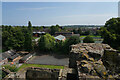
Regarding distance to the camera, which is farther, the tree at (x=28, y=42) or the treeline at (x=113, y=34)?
the tree at (x=28, y=42)

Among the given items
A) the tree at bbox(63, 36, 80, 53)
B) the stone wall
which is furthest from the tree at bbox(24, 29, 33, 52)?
the stone wall

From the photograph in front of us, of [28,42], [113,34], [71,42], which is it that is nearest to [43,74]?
[113,34]

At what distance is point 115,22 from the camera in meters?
17.4

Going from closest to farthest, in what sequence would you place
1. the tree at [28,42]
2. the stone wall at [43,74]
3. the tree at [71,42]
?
the stone wall at [43,74] → the tree at [71,42] → the tree at [28,42]

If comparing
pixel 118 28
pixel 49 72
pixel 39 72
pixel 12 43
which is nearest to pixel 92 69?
pixel 49 72

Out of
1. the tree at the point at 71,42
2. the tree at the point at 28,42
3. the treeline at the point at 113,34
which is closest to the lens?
the treeline at the point at 113,34

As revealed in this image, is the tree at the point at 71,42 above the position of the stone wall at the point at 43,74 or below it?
above

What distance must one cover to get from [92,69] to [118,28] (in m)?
16.5

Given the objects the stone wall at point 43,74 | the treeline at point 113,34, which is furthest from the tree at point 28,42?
the treeline at point 113,34

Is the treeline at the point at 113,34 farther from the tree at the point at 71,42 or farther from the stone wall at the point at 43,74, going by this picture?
the stone wall at the point at 43,74

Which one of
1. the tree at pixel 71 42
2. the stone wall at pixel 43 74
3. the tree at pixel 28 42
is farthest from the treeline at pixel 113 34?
the tree at pixel 28 42

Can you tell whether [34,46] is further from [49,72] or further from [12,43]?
[49,72]

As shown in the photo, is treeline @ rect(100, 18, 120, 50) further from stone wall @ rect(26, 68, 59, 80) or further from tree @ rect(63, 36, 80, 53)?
stone wall @ rect(26, 68, 59, 80)

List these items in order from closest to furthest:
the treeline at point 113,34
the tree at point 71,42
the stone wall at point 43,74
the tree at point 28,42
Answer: the stone wall at point 43,74 → the treeline at point 113,34 → the tree at point 71,42 → the tree at point 28,42
